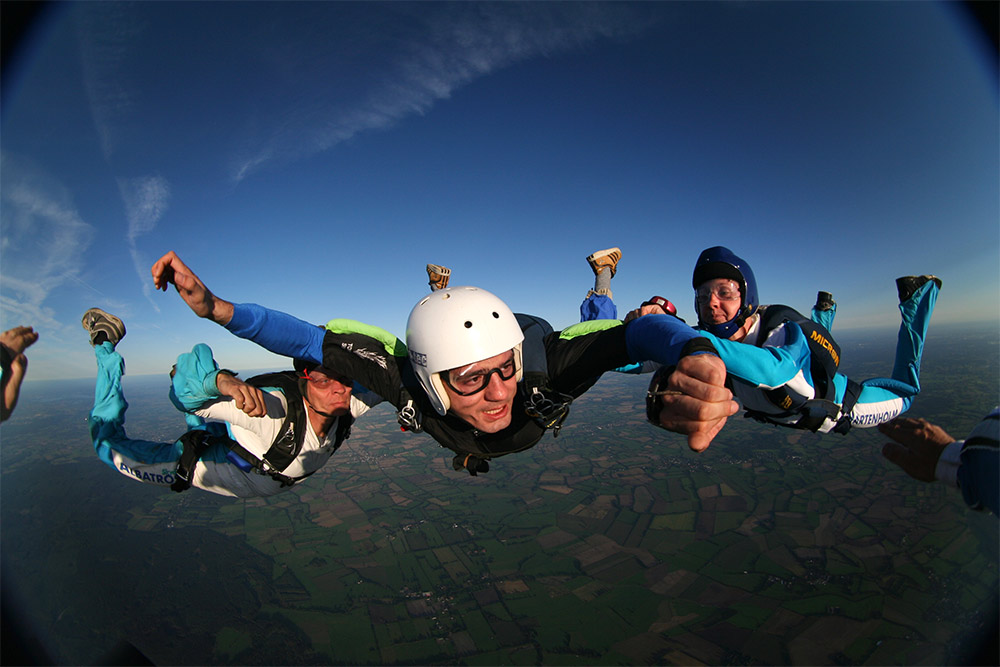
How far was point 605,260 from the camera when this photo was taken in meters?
3.53

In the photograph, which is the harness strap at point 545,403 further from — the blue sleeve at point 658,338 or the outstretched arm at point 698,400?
the outstretched arm at point 698,400

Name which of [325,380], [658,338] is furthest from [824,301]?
[325,380]

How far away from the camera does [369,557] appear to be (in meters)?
32.2

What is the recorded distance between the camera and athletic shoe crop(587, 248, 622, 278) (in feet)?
11.4

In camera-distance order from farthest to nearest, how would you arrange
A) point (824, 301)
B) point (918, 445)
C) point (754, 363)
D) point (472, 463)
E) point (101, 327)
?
point (824, 301) → point (101, 327) → point (472, 463) → point (918, 445) → point (754, 363)

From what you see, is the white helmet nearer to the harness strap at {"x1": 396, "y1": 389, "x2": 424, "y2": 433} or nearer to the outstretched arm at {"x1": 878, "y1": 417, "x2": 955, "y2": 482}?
the harness strap at {"x1": 396, "y1": 389, "x2": 424, "y2": 433}

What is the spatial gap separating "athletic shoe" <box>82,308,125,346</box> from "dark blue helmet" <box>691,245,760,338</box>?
5.82 meters

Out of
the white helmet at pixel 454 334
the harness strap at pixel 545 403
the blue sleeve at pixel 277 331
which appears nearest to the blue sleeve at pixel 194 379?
the blue sleeve at pixel 277 331

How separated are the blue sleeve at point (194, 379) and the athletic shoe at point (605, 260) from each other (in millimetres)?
3392

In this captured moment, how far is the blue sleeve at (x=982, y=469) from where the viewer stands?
1.63 m

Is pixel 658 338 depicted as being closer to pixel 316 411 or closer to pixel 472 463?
pixel 472 463

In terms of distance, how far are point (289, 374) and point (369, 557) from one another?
35987 mm

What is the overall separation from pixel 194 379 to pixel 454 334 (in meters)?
2.20

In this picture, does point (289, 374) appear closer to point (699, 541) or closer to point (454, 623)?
point (454, 623)
